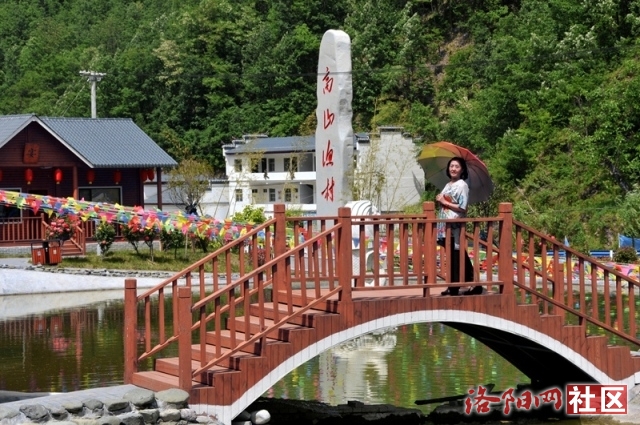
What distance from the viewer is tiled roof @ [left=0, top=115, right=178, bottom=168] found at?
43344 millimetres

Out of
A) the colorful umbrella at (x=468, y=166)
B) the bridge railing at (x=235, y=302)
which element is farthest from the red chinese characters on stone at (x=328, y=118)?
the bridge railing at (x=235, y=302)

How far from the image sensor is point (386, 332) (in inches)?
890

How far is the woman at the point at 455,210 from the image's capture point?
13.9 m

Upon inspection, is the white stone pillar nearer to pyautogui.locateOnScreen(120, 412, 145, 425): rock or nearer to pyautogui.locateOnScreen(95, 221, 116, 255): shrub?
pyautogui.locateOnScreen(120, 412, 145, 425): rock

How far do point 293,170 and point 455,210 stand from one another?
45.5 meters

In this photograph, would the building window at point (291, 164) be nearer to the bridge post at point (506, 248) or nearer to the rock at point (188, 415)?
the bridge post at point (506, 248)

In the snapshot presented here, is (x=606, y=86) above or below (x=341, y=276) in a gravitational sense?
above

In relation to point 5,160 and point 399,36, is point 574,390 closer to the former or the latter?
point 5,160

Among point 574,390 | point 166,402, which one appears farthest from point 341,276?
point 574,390

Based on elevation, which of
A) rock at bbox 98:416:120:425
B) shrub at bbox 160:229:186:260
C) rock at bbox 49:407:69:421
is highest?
shrub at bbox 160:229:186:260

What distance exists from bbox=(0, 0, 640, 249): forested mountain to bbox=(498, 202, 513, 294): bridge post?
22.1 metres

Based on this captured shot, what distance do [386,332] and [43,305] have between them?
36.4 ft

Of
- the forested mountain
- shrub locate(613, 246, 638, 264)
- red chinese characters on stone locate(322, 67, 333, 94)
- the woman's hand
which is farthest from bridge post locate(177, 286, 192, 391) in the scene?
the forested mountain

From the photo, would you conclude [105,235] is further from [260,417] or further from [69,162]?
[260,417]
